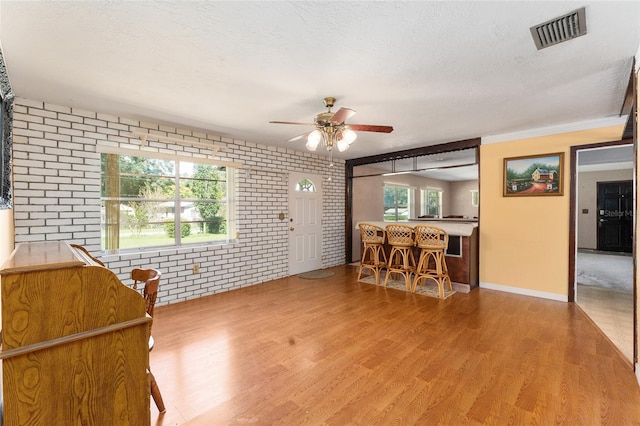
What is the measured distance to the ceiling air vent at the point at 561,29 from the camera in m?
1.70

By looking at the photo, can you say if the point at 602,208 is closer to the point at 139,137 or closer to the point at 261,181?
the point at 261,181

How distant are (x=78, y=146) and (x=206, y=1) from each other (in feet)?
8.57

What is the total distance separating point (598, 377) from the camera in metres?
2.10

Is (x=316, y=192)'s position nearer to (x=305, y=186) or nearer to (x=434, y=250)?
(x=305, y=186)

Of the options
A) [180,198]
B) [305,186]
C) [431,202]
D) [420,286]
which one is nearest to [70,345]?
[180,198]

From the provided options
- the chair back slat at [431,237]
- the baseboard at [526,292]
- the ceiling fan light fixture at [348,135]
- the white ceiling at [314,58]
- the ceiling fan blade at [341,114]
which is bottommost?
→ the baseboard at [526,292]

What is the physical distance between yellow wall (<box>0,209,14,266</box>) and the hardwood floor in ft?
4.48

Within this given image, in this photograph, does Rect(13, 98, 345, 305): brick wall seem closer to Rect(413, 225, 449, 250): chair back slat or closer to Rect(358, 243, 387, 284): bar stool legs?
Rect(358, 243, 387, 284): bar stool legs

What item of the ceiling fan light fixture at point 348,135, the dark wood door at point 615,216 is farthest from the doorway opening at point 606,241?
the ceiling fan light fixture at point 348,135

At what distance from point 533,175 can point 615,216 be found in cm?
629

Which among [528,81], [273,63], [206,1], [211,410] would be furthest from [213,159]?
[528,81]

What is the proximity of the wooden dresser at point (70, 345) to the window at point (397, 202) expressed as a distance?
7133 mm

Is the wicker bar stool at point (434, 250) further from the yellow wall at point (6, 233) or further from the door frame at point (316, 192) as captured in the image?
the yellow wall at point (6, 233)

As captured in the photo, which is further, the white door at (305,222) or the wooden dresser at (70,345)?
the white door at (305,222)
